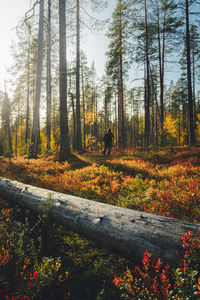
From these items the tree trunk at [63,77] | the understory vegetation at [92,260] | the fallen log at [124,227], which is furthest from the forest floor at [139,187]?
the tree trunk at [63,77]

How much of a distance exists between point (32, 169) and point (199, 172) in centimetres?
822

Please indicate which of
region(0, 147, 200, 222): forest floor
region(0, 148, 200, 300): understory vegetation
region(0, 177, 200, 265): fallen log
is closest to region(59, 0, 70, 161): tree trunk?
region(0, 147, 200, 222): forest floor

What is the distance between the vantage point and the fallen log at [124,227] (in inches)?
81.4

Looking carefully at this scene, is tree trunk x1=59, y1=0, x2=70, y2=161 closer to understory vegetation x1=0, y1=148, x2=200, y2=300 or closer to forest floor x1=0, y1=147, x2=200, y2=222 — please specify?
forest floor x1=0, y1=147, x2=200, y2=222

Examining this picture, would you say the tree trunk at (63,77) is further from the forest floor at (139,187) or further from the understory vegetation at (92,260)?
the understory vegetation at (92,260)

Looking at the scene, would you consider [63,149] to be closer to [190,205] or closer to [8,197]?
[8,197]

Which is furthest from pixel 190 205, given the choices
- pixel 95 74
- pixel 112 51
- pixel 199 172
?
pixel 95 74

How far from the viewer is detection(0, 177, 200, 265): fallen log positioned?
2.07m

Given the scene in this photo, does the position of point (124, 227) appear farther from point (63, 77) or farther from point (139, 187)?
point (63, 77)

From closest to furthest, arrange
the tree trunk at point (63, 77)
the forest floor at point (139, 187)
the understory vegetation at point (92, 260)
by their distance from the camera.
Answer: the understory vegetation at point (92, 260), the forest floor at point (139, 187), the tree trunk at point (63, 77)

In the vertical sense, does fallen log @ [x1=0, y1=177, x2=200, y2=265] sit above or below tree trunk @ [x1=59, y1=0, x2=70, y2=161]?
below

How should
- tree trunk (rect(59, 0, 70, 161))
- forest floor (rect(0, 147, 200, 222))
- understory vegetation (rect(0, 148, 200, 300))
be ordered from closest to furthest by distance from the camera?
understory vegetation (rect(0, 148, 200, 300)) → forest floor (rect(0, 147, 200, 222)) → tree trunk (rect(59, 0, 70, 161))

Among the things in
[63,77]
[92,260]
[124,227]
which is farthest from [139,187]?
[63,77]

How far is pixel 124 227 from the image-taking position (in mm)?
2441
